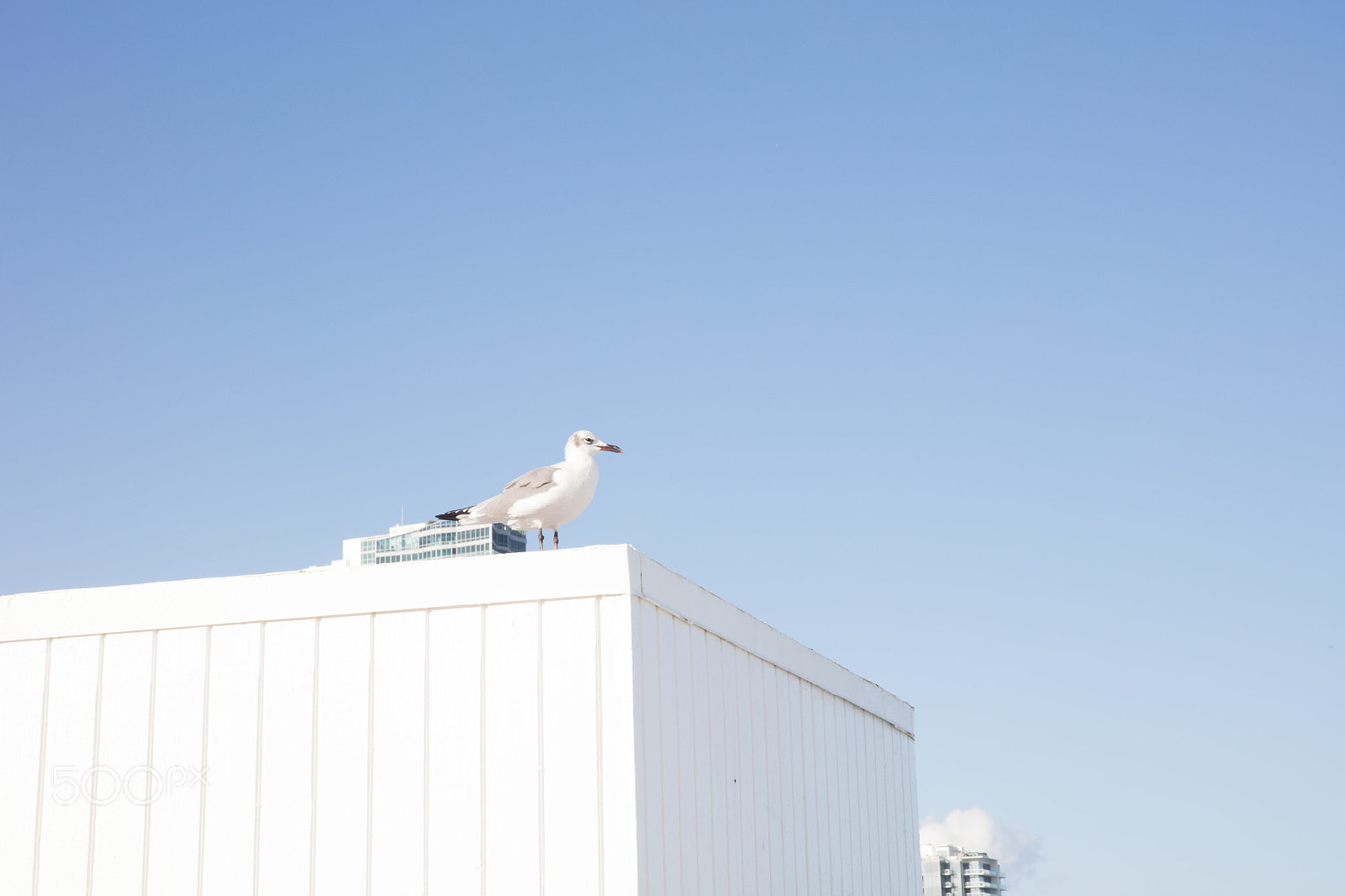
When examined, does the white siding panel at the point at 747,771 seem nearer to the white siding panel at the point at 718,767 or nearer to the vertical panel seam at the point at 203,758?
the white siding panel at the point at 718,767

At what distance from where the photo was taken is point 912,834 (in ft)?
35.0

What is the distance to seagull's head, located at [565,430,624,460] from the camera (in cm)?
767

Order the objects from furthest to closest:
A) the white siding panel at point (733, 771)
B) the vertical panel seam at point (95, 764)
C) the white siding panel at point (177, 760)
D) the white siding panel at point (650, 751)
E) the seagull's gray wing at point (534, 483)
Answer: the seagull's gray wing at point (534, 483) < the white siding panel at point (733, 771) < the vertical panel seam at point (95, 764) < the white siding panel at point (177, 760) < the white siding panel at point (650, 751)

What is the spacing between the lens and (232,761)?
6043 mm

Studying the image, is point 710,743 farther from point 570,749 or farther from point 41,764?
point 41,764

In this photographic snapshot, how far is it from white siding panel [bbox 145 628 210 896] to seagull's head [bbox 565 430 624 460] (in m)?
2.36

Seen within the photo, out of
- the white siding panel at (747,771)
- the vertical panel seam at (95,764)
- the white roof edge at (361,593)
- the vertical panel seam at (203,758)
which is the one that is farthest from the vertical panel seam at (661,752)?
the vertical panel seam at (95,764)

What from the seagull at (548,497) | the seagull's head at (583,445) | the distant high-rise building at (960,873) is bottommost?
the distant high-rise building at (960,873)

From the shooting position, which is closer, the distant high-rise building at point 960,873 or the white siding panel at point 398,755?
the white siding panel at point 398,755

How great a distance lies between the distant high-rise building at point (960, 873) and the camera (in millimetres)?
133500

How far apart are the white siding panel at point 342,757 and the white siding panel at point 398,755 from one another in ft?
0.18

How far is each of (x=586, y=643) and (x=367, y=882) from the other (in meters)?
1.46

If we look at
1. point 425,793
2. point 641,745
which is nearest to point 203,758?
point 425,793

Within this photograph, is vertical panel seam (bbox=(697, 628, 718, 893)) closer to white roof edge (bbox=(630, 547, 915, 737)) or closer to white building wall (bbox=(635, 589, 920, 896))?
white building wall (bbox=(635, 589, 920, 896))
